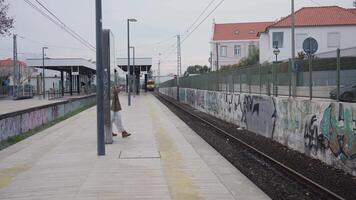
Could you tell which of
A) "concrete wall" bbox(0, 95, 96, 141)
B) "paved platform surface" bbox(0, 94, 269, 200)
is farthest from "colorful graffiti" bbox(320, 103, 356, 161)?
"concrete wall" bbox(0, 95, 96, 141)

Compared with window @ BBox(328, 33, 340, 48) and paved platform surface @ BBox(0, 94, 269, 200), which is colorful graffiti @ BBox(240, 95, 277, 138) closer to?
paved platform surface @ BBox(0, 94, 269, 200)

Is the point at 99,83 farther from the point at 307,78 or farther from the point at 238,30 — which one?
the point at 238,30

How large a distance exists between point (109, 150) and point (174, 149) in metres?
1.64

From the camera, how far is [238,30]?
10825 centimetres

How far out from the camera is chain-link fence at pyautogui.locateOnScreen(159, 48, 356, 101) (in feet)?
36.9

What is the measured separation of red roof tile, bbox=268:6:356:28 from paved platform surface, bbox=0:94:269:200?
59.8 m

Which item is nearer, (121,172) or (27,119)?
(121,172)

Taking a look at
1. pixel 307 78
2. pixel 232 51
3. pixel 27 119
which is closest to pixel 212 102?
pixel 27 119

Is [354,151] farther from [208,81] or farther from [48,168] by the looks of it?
[208,81]

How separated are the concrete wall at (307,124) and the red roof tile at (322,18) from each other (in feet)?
170

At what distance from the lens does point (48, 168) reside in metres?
10.6

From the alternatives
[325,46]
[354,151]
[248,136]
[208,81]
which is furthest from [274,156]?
[325,46]

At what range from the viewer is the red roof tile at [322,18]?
7169cm

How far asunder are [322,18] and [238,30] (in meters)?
36.5
